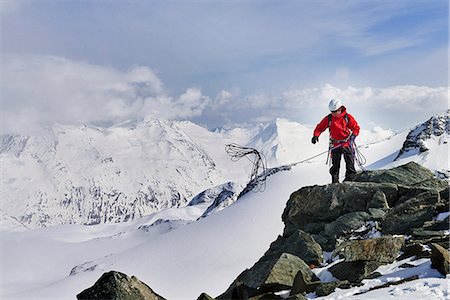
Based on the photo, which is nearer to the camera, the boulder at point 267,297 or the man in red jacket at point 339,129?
the boulder at point 267,297

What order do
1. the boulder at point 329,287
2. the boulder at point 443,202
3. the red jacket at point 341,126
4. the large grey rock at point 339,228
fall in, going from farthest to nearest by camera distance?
the red jacket at point 341,126, the large grey rock at point 339,228, the boulder at point 443,202, the boulder at point 329,287

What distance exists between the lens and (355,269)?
1150 cm

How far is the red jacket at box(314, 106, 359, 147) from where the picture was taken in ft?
61.1

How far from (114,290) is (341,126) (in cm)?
1176

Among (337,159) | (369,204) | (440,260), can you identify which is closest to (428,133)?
(337,159)

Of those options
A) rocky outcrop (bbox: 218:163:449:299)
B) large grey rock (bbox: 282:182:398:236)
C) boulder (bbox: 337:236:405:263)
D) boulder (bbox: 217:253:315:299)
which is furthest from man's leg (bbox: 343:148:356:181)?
boulder (bbox: 337:236:405:263)

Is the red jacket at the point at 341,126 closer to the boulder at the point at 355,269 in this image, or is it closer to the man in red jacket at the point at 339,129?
the man in red jacket at the point at 339,129

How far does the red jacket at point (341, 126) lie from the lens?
18609mm

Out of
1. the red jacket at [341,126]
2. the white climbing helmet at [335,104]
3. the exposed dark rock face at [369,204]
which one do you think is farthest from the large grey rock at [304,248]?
the white climbing helmet at [335,104]

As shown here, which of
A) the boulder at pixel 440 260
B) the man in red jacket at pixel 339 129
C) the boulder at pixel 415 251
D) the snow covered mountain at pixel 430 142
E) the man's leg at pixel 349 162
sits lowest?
the boulder at pixel 440 260

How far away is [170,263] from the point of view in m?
47.5

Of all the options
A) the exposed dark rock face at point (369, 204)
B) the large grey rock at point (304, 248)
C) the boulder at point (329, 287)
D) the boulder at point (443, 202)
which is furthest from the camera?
the exposed dark rock face at point (369, 204)

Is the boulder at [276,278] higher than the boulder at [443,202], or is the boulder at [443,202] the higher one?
the boulder at [443,202]

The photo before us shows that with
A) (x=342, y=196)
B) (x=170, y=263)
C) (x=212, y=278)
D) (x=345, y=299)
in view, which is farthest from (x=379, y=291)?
(x=170, y=263)
